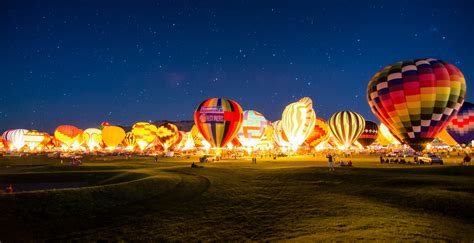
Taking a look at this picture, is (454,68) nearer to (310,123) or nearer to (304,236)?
(310,123)

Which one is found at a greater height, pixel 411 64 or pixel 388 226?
pixel 411 64

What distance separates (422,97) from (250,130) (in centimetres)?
3906

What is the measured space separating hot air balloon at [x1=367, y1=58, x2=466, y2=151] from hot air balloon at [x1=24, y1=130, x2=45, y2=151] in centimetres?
10586

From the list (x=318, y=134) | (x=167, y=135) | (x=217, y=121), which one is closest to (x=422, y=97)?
(x=217, y=121)

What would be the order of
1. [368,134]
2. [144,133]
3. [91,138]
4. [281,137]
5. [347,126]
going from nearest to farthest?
→ 1. [347,126]
2. [368,134]
3. [281,137]
4. [144,133]
5. [91,138]

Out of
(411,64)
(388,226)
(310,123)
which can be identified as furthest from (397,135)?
(388,226)

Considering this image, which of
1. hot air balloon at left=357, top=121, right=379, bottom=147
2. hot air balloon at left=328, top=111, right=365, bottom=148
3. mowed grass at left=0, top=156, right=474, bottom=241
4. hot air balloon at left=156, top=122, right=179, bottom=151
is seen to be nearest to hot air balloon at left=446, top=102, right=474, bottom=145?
hot air balloon at left=328, top=111, right=365, bottom=148

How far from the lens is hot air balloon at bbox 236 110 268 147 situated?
69.2 metres

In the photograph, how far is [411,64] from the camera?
36.5 meters

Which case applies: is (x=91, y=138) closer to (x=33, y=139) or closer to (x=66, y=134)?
(x=66, y=134)

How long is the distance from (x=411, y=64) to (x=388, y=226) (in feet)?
105

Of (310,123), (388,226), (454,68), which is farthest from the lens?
(310,123)

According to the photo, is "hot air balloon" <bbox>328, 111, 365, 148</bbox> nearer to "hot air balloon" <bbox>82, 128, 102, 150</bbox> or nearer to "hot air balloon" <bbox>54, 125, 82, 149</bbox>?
"hot air balloon" <bbox>54, 125, 82, 149</bbox>

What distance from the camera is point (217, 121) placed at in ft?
158
